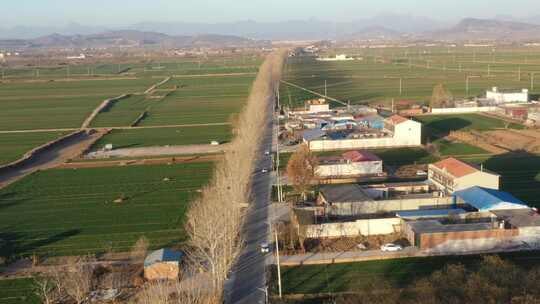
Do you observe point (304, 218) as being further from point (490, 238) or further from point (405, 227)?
point (490, 238)

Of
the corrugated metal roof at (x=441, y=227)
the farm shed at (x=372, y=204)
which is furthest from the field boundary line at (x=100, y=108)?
the corrugated metal roof at (x=441, y=227)

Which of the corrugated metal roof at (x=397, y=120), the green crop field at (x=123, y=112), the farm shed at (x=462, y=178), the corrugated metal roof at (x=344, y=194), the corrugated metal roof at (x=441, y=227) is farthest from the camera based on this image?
the green crop field at (x=123, y=112)

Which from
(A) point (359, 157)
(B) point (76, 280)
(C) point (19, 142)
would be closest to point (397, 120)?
(A) point (359, 157)

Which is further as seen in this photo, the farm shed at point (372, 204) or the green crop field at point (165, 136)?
the green crop field at point (165, 136)

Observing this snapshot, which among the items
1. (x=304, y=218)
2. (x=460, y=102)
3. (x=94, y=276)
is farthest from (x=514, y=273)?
(x=460, y=102)

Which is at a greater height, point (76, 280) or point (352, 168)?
point (352, 168)

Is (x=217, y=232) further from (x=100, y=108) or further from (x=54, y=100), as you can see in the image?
(x=54, y=100)

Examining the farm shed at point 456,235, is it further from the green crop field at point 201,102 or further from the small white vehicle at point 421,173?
the green crop field at point 201,102
